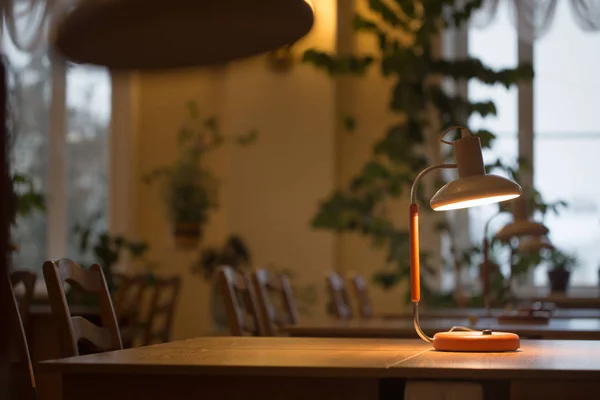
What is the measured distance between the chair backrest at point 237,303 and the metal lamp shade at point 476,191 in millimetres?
1425

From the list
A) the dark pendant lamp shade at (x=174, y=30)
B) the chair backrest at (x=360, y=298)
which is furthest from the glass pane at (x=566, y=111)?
the dark pendant lamp shade at (x=174, y=30)

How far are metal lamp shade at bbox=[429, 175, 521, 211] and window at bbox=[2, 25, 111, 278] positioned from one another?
6287 mm

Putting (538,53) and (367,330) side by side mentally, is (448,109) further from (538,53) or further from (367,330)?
(367,330)

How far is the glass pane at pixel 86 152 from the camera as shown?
8.18 m

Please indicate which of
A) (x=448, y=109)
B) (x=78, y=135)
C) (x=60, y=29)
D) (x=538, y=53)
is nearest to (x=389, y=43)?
(x=448, y=109)

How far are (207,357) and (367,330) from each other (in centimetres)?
164

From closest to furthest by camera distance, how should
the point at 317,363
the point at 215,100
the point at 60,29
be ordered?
the point at 60,29 < the point at 317,363 < the point at 215,100

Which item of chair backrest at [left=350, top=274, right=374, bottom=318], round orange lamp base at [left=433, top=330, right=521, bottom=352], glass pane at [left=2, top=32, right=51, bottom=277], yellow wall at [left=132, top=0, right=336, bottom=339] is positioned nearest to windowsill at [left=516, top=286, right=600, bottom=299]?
yellow wall at [left=132, top=0, right=336, bottom=339]

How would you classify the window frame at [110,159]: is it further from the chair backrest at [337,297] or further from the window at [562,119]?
the chair backrest at [337,297]

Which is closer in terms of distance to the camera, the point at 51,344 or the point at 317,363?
the point at 317,363

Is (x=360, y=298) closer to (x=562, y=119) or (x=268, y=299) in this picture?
(x=268, y=299)

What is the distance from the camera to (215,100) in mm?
7957

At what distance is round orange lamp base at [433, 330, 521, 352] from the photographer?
203 cm

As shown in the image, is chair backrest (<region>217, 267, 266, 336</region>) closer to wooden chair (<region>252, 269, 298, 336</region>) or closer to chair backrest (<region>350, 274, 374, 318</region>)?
wooden chair (<region>252, 269, 298, 336</region>)
